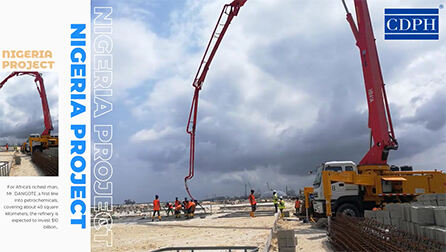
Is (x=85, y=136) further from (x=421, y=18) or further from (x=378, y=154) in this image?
(x=378, y=154)

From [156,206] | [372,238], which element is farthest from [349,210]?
[156,206]

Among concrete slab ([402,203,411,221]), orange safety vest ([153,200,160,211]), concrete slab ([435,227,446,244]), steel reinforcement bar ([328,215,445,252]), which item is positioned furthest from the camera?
orange safety vest ([153,200,160,211])

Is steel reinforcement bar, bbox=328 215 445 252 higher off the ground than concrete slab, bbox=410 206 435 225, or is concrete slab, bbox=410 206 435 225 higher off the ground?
concrete slab, bbox=410 206 435 225

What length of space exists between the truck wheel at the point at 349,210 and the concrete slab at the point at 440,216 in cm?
825

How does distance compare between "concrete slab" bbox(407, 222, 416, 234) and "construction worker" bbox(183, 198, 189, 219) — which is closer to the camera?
"concrete slab" bbox(407, 222, 416, 234)

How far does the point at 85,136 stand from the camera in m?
9.30

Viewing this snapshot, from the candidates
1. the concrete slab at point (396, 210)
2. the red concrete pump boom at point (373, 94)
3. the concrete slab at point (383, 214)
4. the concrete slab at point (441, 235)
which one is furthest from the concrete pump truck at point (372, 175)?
the concrete slab at point (441, 235)

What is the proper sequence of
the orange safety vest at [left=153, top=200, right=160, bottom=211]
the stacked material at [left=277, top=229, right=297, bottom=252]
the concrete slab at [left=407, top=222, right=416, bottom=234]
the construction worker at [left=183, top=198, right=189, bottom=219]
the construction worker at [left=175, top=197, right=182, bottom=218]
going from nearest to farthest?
the stacked material at [left=277, top=229, right=297, bottom=252]
the concrete slab at [left=407, top=222, right=416, bottom=234]
the orange safety vest at [left=153, top=200, right=160, bottom=211]
the construction worker at [left=183, top=198, right=189, bottom=219]
the construction worker at [left=175, top=197, right=182, bottom=218]

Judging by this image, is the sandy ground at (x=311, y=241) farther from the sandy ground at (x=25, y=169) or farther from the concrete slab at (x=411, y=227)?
the sandy ground at (x=25, y=169)

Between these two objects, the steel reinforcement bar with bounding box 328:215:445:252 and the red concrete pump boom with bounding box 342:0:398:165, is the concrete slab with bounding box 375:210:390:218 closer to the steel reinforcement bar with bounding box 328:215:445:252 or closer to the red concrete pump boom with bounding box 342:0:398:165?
the steel reinforcement bar with bounding box 328:215:445:252

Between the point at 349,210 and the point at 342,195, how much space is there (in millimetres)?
653

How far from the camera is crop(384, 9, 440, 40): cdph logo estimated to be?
10.3 m

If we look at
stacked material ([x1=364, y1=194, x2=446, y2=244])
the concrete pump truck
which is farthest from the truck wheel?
stacked material ([x1=364, y1=194, x2=446, y2=244])

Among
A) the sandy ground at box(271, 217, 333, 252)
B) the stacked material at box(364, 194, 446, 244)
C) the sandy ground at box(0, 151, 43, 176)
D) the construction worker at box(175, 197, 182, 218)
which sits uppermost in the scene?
the sandy ground at box(0, 151, 43, 176)
